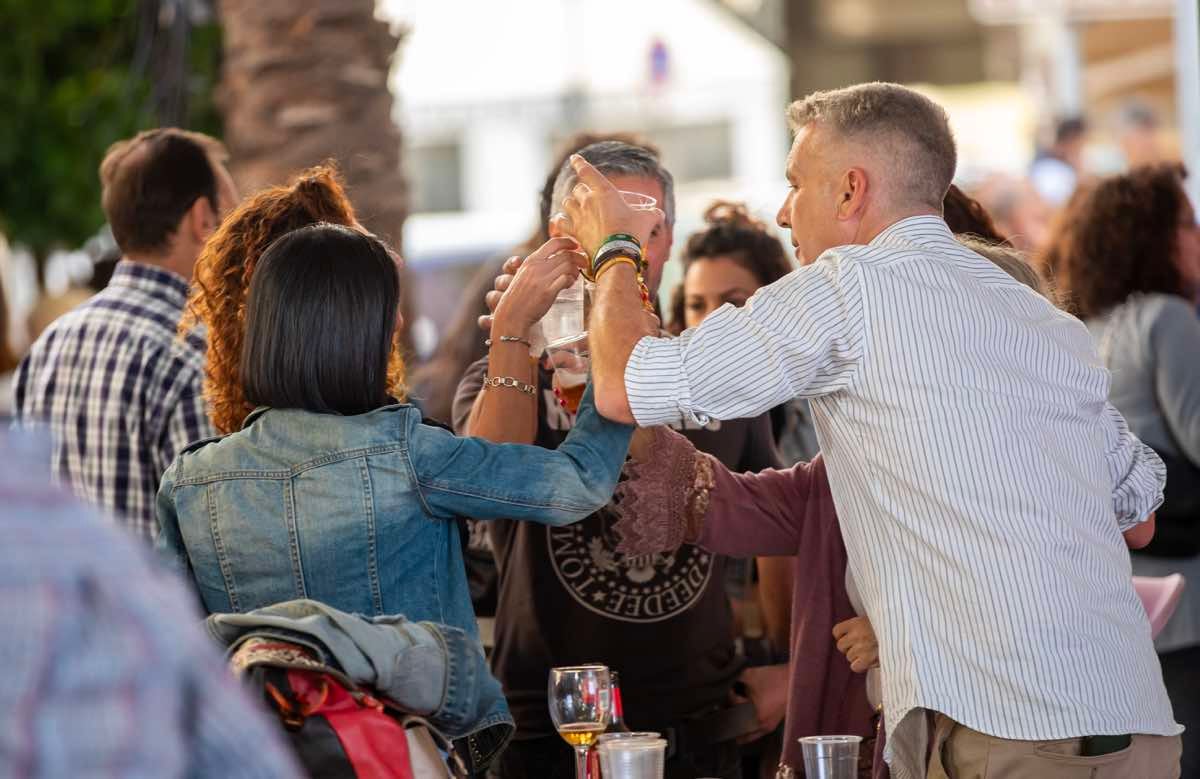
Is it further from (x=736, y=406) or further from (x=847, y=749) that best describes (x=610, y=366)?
(x=847, y=749)

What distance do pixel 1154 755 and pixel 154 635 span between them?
5.60 feet

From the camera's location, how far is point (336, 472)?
7.30ft

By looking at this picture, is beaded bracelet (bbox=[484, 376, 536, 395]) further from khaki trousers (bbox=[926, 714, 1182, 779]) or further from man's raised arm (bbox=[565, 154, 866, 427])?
khaki trousers (bbox=[926, 714, 1182, 779])

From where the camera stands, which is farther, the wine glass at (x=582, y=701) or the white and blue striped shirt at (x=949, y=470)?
the wine glass at (x=582, y=701)

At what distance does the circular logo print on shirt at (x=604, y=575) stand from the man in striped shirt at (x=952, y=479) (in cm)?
73

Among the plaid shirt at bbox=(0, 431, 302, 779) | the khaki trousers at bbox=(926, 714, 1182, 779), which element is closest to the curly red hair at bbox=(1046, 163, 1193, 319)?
the khaki trousers at bbox=(926, 714, 1182, 779)

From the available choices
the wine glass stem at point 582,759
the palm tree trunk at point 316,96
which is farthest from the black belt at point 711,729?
the palm tree trunk at point 316,96

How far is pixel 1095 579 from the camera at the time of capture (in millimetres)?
2297

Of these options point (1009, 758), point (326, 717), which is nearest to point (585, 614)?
point (1009, 758)

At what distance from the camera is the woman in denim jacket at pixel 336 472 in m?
2.23

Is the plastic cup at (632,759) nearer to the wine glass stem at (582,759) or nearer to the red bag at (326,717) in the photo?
the wine glass stem at (582,759)

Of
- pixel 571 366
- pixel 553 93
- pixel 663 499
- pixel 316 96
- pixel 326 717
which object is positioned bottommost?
pixel 326 717

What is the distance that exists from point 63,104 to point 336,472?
5842 mm

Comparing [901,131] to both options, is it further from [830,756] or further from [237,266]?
[237,266]
